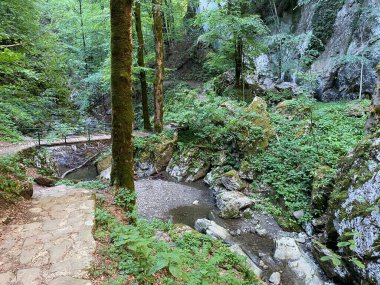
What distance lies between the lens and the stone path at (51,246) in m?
2.77

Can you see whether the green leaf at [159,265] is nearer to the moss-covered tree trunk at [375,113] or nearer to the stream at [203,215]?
the stream at [203,215]

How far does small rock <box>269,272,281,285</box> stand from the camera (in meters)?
5.11

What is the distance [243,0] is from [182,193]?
1099 cm

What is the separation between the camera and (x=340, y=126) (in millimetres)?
10125

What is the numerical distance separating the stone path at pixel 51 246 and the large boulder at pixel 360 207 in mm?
3786

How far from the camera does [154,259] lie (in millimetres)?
3006

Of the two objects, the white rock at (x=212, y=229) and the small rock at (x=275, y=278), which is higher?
the white rock at (x=212, y=229)

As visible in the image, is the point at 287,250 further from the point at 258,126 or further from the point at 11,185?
the point at 11,185

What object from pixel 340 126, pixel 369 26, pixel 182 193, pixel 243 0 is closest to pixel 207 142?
pixel 182 193

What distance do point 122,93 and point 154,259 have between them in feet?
9.87

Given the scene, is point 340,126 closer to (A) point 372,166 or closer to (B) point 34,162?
(A) point 372,166

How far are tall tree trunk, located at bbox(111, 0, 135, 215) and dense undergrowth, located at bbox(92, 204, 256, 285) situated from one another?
849 mm

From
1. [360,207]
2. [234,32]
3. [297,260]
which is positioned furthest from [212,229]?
[234,32]

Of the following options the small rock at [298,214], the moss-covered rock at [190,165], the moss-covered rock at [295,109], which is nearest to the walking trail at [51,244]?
the small rock at [298,214]
